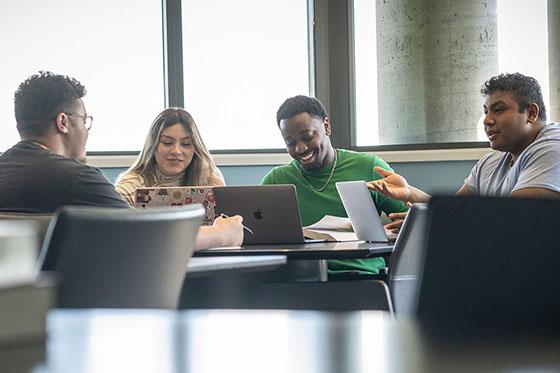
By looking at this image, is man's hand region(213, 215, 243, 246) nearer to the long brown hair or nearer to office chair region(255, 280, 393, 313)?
office chair region(255, 280, 393, 313)

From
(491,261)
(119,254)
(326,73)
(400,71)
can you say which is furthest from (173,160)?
(491,261)

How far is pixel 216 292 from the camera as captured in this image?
3.33 m

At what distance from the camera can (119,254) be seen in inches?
71.5

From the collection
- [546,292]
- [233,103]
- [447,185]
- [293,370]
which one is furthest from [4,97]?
[293,370]

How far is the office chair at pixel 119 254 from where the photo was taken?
1722mm

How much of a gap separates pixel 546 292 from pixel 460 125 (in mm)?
5004

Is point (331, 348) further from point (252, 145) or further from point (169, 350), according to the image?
point (252, 145)

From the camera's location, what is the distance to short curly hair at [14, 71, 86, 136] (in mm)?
3143

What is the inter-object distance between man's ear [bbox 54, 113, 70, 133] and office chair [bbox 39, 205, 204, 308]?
132 cm

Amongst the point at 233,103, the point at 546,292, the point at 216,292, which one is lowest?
the point at 216,292

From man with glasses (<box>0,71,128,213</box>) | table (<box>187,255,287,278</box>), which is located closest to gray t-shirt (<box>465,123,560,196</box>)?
table (<box>187,255,287,278</box>)

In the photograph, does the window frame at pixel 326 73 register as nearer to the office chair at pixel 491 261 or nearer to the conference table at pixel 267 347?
the office chair at pixel 491 261

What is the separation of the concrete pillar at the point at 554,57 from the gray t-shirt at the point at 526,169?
1.87 meters

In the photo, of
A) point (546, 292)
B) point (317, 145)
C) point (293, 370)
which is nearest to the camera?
point (293, 370)
